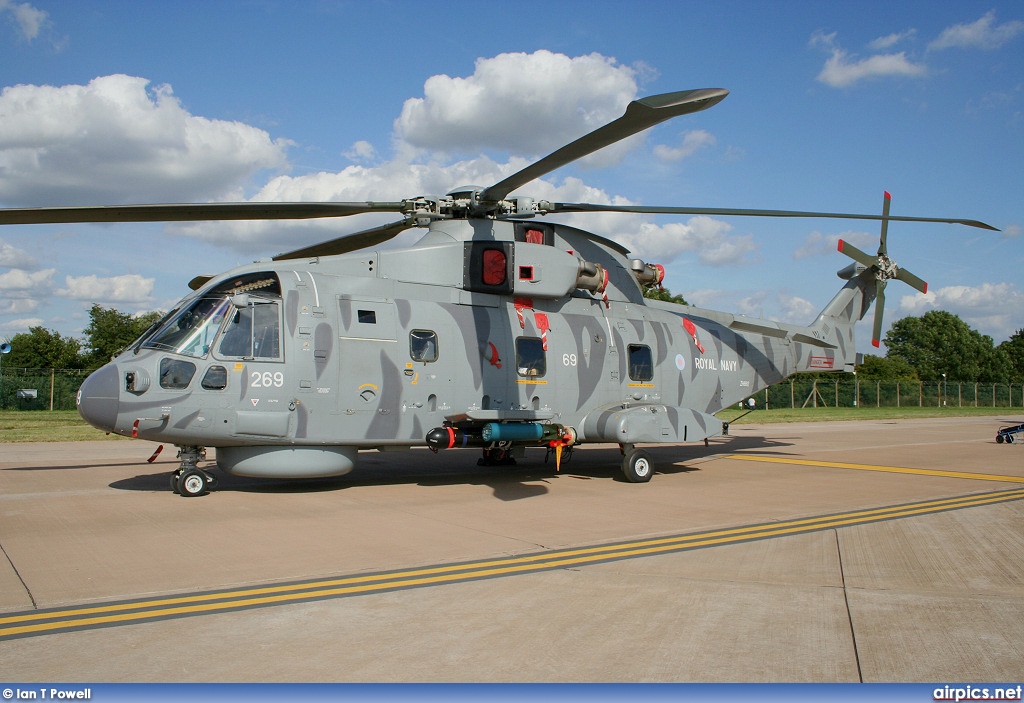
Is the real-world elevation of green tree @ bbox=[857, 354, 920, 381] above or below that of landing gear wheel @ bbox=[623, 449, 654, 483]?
above

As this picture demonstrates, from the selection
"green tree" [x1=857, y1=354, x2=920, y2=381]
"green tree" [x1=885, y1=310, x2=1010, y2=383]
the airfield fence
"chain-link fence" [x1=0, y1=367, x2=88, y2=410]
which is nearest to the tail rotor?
the airfield fence

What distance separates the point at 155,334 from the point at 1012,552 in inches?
425

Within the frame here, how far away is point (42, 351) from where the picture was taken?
72.4m

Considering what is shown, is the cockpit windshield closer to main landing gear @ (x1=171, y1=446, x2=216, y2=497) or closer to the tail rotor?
main landing gear @ (x1=171, y1=446, x2=216, y2=497)

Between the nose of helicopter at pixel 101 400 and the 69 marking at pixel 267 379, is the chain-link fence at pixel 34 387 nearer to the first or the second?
the nose of helicopter at pixel 101 400

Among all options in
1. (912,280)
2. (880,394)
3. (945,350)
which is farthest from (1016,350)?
(912,280)

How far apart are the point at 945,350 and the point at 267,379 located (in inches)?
4476

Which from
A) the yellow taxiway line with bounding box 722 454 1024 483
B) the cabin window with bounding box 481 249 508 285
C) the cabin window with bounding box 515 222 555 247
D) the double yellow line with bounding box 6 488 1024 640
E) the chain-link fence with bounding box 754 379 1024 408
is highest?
the cabin window with bounding box 515 222 555 247

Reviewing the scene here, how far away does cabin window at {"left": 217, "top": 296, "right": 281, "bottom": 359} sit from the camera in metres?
10.6

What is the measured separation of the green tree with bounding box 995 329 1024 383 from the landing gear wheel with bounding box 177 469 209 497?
118 metres

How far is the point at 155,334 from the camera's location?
10.6m

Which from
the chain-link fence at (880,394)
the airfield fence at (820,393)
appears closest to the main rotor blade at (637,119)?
the airfield fence at (820,393)

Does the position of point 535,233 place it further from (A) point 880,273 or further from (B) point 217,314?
(A) point 880,273

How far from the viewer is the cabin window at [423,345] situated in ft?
39.2
